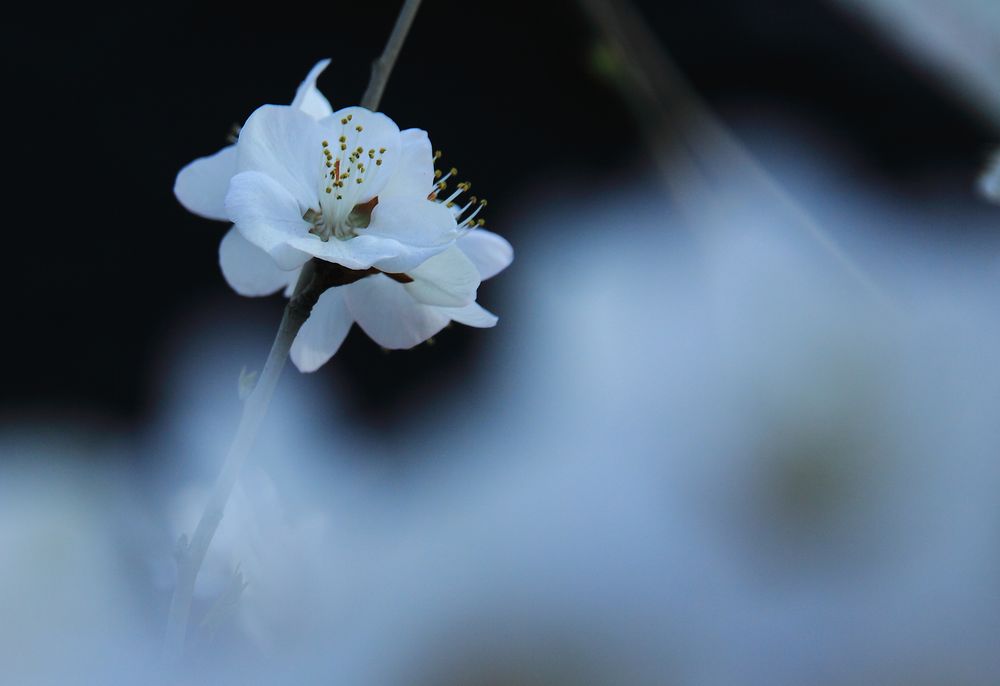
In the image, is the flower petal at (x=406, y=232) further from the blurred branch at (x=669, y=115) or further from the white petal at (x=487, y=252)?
the blurred branch at (x=669, y=115)

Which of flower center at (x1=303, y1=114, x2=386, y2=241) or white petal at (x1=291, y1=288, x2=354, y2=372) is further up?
flower center at (x1=303, y1=114, x2=386, y2=241)

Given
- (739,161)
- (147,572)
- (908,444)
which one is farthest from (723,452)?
(739,161)

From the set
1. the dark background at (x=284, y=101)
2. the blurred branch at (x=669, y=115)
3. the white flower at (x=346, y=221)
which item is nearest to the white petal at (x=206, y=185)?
the white flower at (x=346, y=221)

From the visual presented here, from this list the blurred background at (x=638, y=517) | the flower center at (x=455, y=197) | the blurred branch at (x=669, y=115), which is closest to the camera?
the blurred background at (x=638, y=517)

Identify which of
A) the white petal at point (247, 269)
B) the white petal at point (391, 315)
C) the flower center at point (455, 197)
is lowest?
the white petal at point (391, 315)

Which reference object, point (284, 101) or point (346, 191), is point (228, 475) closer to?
point (346, 191)

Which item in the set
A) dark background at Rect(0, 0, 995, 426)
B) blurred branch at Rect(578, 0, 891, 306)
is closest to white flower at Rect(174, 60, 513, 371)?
blurred branch at Rect(578, 0, 891, 306)

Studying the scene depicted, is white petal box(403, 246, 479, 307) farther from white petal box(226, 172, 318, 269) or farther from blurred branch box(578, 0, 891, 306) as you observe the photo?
blurred branch box(578, 0, 891, 306)
